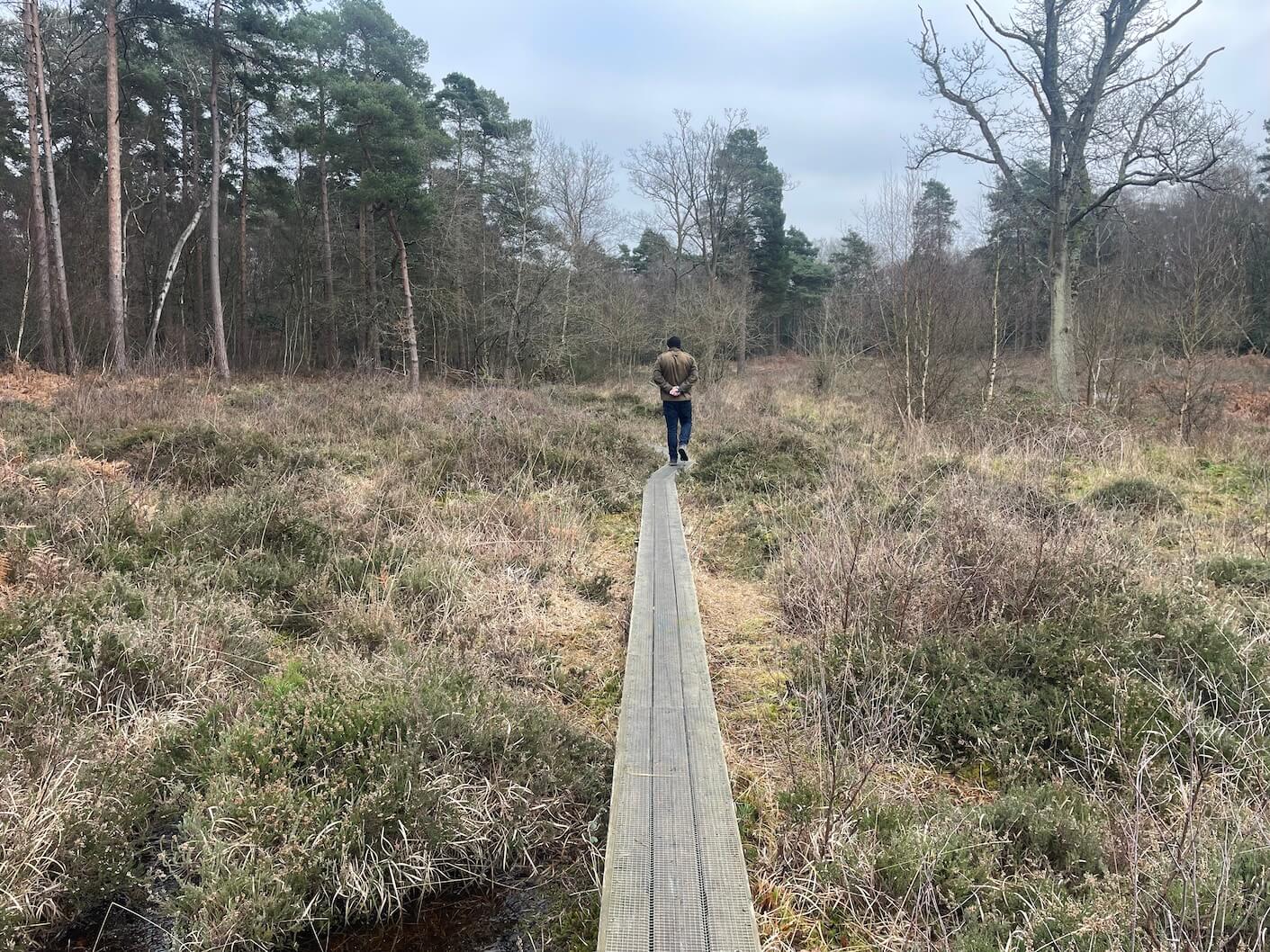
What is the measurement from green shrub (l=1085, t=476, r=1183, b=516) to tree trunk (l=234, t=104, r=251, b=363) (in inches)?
873

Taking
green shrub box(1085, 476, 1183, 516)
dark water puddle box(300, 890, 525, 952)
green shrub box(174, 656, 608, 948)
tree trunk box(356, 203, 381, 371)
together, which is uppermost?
tree trunk box(356, 203, 381, 371)

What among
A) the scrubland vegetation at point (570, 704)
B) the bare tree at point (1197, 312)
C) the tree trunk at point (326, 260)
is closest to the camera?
the scrubland vegetation at point (570, 704)

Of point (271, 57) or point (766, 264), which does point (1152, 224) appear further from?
point (271, 57)

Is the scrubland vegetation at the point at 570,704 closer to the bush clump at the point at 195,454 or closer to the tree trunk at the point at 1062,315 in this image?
the bush clump at the point at 195,454

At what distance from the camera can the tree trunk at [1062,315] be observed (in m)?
13.6

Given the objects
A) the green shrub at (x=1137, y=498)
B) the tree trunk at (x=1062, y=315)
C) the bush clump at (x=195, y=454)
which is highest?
the tree trunk at (x=1062, y=315)

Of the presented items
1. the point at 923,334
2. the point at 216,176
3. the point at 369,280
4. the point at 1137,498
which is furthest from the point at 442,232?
the point at 1137,498

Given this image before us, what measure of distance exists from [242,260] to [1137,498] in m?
26.7

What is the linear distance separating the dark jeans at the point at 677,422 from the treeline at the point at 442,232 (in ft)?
17.9

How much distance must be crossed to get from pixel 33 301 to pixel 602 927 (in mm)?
24036

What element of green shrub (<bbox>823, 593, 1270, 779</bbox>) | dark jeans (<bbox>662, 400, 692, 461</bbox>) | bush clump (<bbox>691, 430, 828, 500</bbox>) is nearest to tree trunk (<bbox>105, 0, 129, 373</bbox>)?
dark jeans (<bbox>662, 400, 692, 461</bbox>)

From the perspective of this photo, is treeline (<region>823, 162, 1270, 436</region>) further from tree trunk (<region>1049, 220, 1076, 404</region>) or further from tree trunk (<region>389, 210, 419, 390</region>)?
tree trunk (<region>389, 210, 419, 390</region>)

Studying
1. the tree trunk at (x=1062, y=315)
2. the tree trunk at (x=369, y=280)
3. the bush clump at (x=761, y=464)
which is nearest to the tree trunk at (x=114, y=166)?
the tree trunk at (x=369, y=280)

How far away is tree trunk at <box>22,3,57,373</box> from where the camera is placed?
12.8 meters
